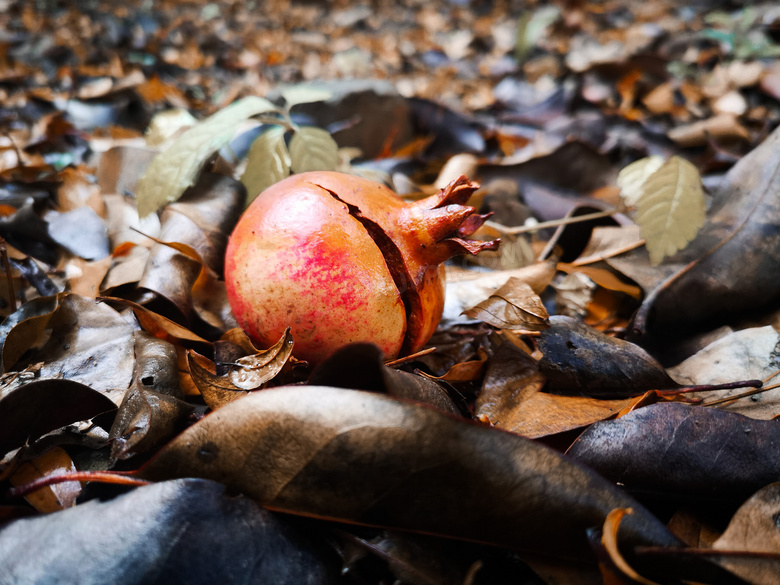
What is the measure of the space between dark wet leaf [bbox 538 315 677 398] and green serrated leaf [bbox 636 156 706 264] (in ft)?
1.05

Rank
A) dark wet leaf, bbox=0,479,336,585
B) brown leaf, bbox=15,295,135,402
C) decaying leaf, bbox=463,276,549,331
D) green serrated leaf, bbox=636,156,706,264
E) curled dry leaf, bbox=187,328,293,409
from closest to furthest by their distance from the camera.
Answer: dark wet leaf, bbox=0,479,336,585 < curled dry leaf, bbox=187,328,293,409 < brown leaf, bbox=15,295,135,402 < decaying leaf, bbox=463,276,549,331 < green serrated leaf, bbox=636,156,706,264

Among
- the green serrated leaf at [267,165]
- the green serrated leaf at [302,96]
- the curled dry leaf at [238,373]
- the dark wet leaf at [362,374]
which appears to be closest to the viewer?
the dark wet leaf at [362,374]

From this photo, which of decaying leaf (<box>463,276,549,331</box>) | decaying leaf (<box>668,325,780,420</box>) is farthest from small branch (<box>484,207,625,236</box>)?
decaying leaf (<box>668,325,780,420</box>)

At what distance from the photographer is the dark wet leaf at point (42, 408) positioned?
866mm

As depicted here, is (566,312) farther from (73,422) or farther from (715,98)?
(715,98)

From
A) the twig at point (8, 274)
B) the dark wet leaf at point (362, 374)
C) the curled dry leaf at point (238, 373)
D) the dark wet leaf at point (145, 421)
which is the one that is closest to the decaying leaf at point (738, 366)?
the dark wet leaf at point (362, 374)

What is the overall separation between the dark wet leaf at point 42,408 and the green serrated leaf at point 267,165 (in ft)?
2.41

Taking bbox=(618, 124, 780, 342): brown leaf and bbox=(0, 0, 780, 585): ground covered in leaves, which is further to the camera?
bbox=(618, 124, 780, 342): brown leaf

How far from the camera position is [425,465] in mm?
733

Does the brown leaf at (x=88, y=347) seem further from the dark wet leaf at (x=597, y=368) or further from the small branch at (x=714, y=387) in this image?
the small branch at (x=714, y=387)

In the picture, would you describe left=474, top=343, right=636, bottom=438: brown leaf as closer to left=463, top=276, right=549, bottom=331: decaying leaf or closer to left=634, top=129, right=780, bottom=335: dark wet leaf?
left=463, top=276, right=549, bottom=331: decaying leaf

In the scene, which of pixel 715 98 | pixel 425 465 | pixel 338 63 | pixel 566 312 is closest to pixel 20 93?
pixel 338 63

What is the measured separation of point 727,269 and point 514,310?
2.08 feet

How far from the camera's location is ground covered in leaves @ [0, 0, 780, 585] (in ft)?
2.39
